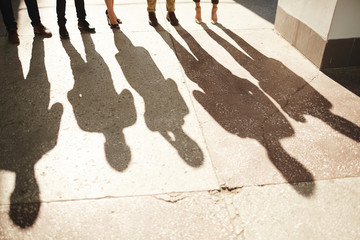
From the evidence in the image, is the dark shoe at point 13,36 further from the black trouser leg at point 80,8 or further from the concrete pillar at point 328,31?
the concrete pillar at point 328,31

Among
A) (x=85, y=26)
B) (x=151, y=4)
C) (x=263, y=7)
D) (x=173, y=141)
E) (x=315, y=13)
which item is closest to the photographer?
(x=173, y=141)

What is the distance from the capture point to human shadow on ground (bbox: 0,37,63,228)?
2.63 metres

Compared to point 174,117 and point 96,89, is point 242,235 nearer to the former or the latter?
point 174,117

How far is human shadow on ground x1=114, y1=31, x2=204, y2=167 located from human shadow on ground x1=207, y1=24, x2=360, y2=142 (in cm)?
126

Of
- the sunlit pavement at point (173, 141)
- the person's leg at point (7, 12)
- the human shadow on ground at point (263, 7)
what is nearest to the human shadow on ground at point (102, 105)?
the sunlit pavement at point (173, 141)

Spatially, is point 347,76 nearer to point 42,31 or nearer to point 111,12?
point 111,12

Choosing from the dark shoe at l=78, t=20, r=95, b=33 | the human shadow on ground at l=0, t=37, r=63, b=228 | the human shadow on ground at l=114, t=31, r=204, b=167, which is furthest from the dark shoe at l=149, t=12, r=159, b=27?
the human shadow on ground at l=0, t=37, r=63, b=228

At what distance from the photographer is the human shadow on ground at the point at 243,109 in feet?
9.93

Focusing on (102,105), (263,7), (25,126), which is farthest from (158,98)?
(263,7)

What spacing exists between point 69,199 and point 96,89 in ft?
6.01

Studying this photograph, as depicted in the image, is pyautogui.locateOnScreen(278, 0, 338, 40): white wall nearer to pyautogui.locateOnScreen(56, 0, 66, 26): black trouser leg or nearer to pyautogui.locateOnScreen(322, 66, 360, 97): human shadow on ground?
pyautogui.locateOnScreen(322, 66, 360, 97): human shadow on ground

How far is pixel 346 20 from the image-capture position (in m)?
4.30

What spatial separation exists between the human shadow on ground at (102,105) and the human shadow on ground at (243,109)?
0.99 meters

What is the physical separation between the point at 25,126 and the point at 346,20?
440 cm
